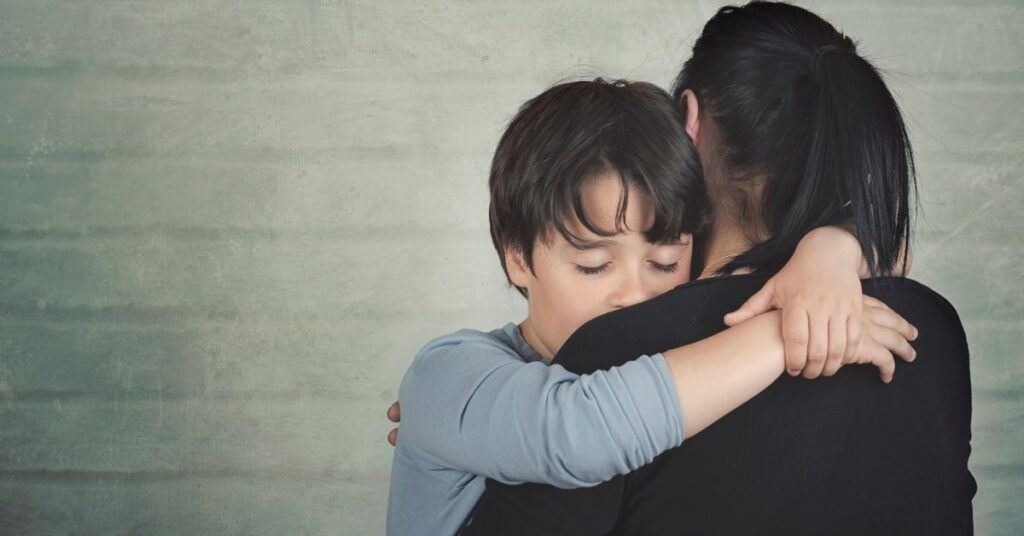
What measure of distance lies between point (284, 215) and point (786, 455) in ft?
9.01

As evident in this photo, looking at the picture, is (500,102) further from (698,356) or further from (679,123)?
(698,356)

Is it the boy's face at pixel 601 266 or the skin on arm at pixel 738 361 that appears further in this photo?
the boy's face at pixel 601 266

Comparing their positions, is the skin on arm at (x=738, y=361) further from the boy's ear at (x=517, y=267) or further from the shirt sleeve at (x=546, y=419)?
the boy's ear at (x=517, y=267)

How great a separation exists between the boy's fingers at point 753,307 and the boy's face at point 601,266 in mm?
311

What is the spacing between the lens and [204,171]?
3.54 meters

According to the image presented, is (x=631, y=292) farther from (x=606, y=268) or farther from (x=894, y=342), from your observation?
(x=894, y=342)

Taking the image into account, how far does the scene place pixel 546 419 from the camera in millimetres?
1037

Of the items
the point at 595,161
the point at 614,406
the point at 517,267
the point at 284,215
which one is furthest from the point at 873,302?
the point at 284,215

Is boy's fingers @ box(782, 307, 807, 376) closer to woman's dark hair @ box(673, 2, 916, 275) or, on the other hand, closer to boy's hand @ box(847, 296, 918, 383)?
boy's hand @ box(847, 296, 918, 383)

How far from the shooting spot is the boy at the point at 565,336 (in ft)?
3.29

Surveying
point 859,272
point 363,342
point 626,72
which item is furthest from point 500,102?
point 859,272

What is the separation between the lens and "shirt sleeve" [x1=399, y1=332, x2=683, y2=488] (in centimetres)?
99

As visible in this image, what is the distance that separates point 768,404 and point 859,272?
0.76 ft

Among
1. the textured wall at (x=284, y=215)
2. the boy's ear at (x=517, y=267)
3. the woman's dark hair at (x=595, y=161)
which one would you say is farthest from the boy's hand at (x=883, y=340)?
the textured wall at (x=284, y=215)
